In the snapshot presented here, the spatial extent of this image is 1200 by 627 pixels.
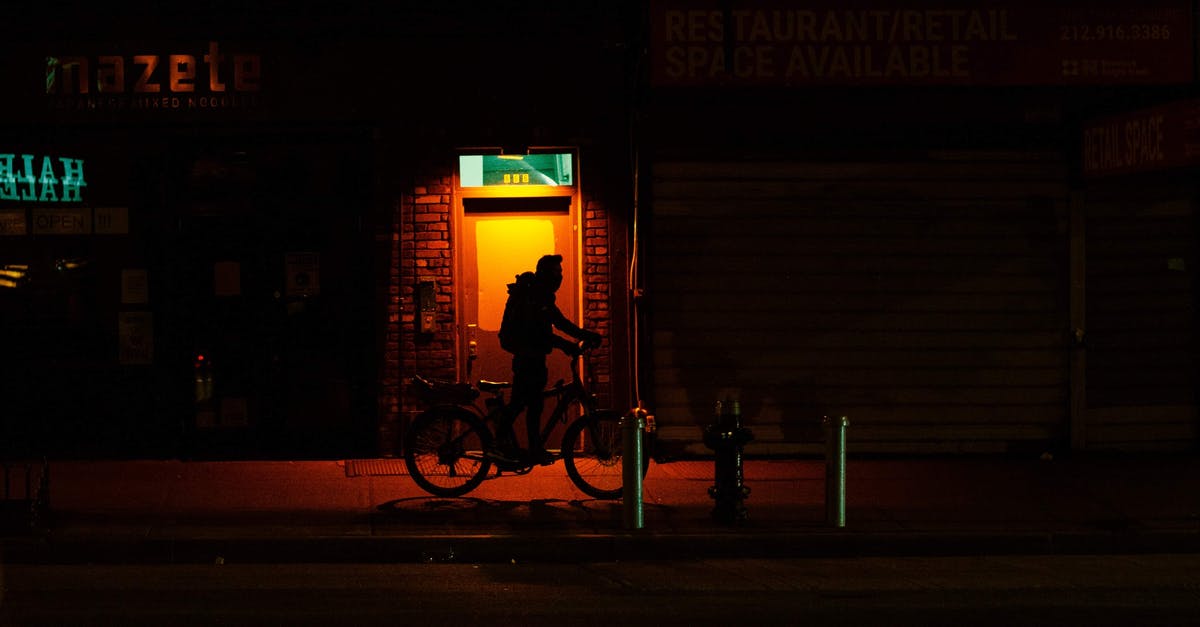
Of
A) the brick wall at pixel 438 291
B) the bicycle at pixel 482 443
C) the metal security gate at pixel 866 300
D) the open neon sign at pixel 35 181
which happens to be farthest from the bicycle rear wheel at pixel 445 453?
the open neon sign at pixel 35 181

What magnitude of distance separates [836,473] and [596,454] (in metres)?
1.92

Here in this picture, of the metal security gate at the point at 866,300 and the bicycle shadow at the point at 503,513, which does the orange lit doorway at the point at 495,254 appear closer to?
the metal security gate at the point at 866,300

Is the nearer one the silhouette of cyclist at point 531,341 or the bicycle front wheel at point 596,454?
the bicycle front wheel at point 596,454

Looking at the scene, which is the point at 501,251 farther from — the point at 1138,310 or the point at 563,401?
the point at 1138,310

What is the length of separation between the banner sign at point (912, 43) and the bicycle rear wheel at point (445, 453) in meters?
3.40

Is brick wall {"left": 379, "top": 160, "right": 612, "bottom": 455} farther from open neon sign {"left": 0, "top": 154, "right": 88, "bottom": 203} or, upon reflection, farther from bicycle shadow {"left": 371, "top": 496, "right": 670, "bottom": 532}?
open neon sign {"left": 0, "top": 154, "right": 88, "bottom": 203}

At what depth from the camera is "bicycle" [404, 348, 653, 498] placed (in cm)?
957

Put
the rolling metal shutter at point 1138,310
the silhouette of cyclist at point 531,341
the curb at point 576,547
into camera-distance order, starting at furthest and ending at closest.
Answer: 1. the rolling metal shutter at point 1138,310
2. the silhouette of cyclist at point 531,341
3. the curb at point 576,547

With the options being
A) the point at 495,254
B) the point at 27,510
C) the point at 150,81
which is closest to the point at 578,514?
the point at 495,254

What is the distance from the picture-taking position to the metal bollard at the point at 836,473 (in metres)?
8.64

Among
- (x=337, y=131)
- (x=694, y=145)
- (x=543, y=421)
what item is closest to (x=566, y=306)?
(x=543, y=421)

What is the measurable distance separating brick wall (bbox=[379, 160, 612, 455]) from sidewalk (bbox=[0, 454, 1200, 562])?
0.79m

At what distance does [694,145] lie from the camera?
11.5 m

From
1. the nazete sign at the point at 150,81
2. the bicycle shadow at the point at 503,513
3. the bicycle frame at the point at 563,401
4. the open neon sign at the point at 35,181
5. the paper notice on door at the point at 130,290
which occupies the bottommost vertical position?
the bicycle shadow at the point at 503,513
